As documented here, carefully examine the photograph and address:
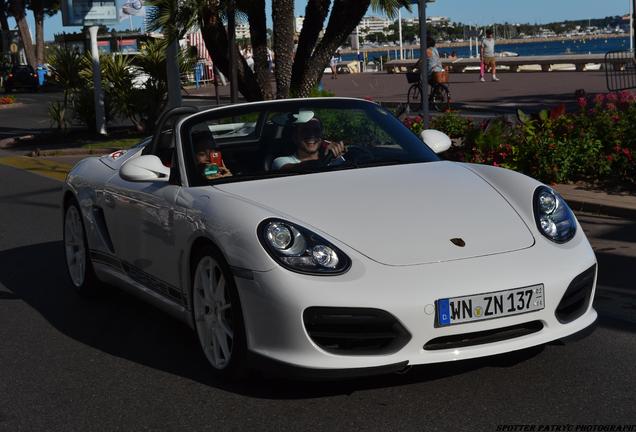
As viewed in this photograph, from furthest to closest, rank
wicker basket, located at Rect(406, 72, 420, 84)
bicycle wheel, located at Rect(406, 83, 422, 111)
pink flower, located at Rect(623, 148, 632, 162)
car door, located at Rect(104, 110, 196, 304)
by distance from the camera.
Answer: bicycle wheel, located at Rect(406, 83, 422, 111) → wicker basket, located at Rect(406, 72, 420, 84) → pink flower, located at Rect(623, 148, 632, 162) → car door, located at Rect(104, 110, 196, 304)

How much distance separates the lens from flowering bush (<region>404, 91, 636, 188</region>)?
35.2 feet

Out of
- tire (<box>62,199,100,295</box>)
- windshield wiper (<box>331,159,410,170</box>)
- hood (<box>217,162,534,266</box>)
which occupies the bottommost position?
tire (<box>62,199,100,295</box>)

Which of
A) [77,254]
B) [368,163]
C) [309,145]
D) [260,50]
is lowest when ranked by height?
[77,254]

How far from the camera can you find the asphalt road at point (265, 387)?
4.55 meters

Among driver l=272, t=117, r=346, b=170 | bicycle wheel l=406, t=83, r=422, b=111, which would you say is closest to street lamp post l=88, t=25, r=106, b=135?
bicycle wheel l=406, t=83, r=422, b=111

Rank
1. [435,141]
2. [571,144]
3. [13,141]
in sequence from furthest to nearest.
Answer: [13,141]
[571,144]
[435,141]

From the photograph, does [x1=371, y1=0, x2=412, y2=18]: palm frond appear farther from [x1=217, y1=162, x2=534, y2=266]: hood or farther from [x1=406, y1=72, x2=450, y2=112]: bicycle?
[x1=217, y1=162, x2=534, y2=266]: hood

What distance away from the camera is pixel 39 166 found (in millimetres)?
18906

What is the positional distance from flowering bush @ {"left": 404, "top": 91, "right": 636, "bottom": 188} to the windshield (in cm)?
496

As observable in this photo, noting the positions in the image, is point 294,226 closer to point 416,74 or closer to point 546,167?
point 546,167

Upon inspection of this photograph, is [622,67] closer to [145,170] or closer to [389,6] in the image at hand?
[389,6]

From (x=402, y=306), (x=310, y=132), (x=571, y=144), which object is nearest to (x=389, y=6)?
(x=571, y=144)

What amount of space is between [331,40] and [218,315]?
15.2 m

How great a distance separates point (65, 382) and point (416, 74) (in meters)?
19.2
